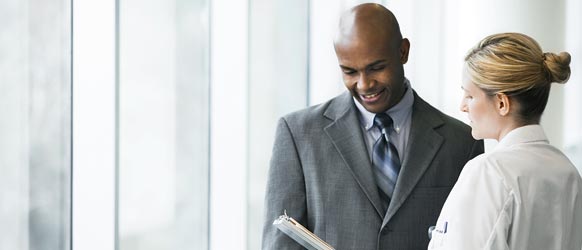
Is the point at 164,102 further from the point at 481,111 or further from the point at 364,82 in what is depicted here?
the point at 481,111

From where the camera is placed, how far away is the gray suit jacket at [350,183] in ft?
6.79

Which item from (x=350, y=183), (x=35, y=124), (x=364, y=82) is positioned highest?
(x=364, y=82)

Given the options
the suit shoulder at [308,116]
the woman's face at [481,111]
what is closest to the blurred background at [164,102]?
the suit shoulder at [308,116]

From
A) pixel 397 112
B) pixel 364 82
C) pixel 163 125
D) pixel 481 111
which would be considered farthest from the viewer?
pixel 163 125

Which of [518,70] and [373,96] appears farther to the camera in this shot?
[373,96]

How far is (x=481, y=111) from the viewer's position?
1.81 meters

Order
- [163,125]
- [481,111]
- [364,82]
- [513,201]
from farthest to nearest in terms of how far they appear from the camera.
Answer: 1. [163,125]
2. [364,82]
3. [481,111]
4. [513,201]

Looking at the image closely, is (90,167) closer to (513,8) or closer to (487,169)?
(487,169)

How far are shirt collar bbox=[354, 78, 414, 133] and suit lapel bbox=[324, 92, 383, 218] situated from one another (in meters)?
0.02

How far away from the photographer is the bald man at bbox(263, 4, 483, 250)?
2.07 metres

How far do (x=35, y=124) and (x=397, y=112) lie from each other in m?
0.89

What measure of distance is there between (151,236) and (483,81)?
1.28 m

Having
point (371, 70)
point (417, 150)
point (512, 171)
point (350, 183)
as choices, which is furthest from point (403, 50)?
point (512, 171)

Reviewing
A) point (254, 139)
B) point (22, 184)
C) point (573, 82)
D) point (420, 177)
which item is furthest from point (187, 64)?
point (573, 82)
